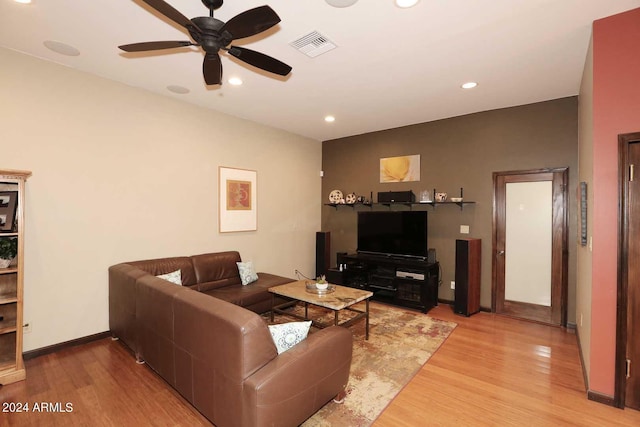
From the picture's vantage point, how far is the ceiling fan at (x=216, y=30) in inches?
66.6

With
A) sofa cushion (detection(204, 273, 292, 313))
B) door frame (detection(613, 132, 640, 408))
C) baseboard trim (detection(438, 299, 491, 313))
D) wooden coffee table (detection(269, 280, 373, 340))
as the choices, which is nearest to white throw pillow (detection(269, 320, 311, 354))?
wooden coffee table (detection(269, 280, 373, 340))

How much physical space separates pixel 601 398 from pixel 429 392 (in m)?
1.33

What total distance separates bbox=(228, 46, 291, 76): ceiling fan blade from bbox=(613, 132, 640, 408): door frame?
2642 mm

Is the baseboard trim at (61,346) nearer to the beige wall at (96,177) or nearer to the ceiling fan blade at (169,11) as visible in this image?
the beige wall at (96,177)

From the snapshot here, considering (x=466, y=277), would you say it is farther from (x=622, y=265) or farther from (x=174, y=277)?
(x=174, y=277)

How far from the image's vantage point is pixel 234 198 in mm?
4785

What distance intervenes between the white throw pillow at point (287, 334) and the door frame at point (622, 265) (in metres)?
2.41

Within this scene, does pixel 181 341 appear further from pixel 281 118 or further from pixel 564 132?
pixel 564 132

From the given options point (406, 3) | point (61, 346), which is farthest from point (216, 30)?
point (61, 346)

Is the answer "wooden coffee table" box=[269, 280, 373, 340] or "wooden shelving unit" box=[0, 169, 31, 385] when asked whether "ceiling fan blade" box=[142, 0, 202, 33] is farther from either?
"wooden coffee table" box=[269, 280, 373, 340]

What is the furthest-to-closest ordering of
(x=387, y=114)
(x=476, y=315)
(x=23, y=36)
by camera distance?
(x=387, y=114) → (x=476, y=315) → (x=23, y=36)


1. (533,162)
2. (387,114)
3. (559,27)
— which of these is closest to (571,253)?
(533,162)

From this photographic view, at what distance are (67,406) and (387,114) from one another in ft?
16.1

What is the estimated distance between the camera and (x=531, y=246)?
4.21 meters
